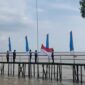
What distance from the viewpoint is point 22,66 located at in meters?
44.1

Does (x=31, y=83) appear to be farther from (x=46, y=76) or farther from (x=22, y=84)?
(x=46, y=76)

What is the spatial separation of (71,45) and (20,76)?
9695 mm

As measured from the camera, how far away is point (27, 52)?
41.7 metres

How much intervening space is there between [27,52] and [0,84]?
7.39 m

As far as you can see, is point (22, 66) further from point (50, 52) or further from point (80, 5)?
point (80, 5)

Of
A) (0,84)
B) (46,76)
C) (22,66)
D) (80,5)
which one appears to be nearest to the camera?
(80,5)

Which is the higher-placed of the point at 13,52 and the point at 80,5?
the point at 80,5

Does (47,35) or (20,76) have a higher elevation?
(47,35)

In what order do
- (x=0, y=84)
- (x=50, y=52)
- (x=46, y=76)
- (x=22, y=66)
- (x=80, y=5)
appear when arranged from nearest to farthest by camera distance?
(x=80, y=5) → (x=0, y=84) → (x=50, y=52) → (x=46, y=76) → (x=22, y=66)

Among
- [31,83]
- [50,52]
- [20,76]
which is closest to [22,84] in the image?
[31,83]

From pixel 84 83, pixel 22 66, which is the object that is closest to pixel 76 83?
pixel 84 83

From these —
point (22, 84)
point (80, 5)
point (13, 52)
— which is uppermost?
point (80, 5)

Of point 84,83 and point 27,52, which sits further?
point 27,52

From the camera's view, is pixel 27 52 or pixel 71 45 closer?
pixel 71 45
